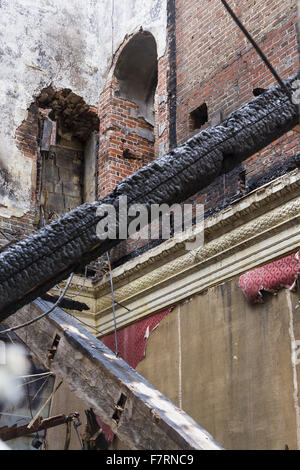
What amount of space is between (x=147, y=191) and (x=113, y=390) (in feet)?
5.11

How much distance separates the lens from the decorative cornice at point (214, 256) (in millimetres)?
7422

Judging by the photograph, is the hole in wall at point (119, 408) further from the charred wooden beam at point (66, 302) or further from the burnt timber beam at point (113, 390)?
the charred wooden beam at point (66, 302)

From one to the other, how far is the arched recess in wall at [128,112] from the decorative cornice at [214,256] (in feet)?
6.28

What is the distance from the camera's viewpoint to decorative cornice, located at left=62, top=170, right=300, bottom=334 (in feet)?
24.3

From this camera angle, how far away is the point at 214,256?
8.16m

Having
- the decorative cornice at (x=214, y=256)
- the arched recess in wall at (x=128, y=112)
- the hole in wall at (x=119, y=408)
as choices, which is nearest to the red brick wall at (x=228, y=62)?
the decorative cornice at (x=214, y=256)

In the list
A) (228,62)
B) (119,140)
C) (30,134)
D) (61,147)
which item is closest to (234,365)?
(228,62)

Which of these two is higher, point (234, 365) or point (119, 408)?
point (234, 365)

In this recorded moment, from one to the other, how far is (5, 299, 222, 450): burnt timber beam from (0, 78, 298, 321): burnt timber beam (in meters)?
1.06

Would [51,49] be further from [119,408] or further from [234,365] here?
[119,408]

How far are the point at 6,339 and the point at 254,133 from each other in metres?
5.51

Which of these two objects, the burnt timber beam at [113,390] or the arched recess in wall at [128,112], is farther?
the arched recess in wall at [128,112]

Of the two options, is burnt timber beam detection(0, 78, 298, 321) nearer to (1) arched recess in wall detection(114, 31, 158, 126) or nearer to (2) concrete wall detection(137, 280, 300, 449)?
(2) concrete wall detection(137, 280, 300, 449)

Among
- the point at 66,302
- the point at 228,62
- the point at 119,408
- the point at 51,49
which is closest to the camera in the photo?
the point at 119,408
